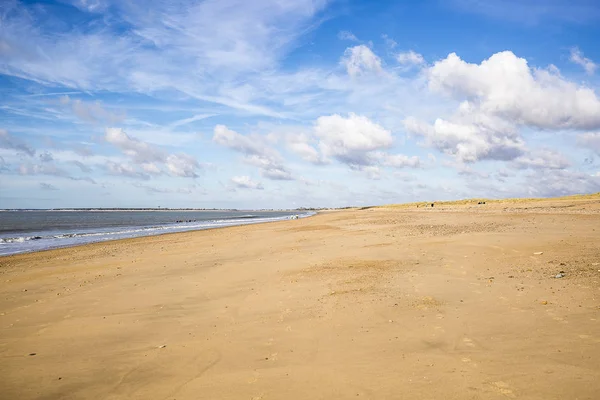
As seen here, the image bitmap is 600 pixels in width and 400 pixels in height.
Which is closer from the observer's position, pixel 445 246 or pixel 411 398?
pixel 411 398

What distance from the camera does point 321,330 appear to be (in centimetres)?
708

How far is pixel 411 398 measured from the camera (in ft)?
14.7

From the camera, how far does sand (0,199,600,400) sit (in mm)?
4988

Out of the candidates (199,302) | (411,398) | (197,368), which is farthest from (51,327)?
(411,398)

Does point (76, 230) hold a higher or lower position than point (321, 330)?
higher

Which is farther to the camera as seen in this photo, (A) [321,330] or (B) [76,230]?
(B) [76,230]

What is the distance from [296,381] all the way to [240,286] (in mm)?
6339

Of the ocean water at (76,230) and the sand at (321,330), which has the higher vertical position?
the ocean water at (76,230)

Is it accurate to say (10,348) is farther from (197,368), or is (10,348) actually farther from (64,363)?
(197,368)

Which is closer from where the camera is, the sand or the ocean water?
the sand

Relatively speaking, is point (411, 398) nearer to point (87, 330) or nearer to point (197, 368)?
point (197, 368)

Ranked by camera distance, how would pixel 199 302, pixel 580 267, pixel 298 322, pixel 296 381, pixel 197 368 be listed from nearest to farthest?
pixel 296 381 < pixel 197 368 < pixel 298 322 < pixel 199 302 < pixel 580 267

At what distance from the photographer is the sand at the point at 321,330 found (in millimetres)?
4988

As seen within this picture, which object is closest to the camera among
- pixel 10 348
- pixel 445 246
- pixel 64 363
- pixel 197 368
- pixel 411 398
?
pixel 411 398
